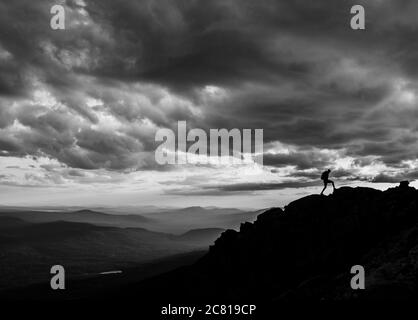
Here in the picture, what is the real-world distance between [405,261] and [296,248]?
99.8 feet

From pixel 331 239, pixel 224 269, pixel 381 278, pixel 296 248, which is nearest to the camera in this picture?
pixel 381 278

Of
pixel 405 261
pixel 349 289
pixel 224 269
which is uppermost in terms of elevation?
pixel 405 261

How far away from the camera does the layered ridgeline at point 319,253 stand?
176 ft

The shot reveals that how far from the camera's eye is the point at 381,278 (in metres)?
50.8

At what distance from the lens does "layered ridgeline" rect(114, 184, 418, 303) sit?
5372 cm

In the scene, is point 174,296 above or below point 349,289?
below

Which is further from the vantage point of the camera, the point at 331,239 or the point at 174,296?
the point at 174,296

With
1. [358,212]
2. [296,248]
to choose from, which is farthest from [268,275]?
[358,212]

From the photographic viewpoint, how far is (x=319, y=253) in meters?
74.8

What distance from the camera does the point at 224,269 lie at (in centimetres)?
9294

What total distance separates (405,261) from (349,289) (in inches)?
350
